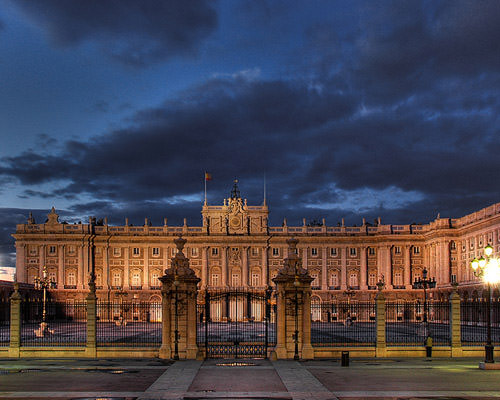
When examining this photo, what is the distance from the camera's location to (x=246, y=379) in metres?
23.8

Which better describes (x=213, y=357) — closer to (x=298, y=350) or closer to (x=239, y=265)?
(x=298, y=350)

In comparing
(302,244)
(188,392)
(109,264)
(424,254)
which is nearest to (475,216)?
(424,254)

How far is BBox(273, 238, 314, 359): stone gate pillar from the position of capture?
99.5ft

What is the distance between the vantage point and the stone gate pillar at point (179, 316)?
3012 centimetres

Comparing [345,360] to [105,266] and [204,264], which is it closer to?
[204,264]

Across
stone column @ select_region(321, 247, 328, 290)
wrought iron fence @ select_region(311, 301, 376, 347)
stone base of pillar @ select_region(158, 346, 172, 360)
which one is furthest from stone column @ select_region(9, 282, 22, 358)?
stone column @ select_region(321, 247, 328, 290)

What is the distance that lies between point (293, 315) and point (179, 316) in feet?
18.1

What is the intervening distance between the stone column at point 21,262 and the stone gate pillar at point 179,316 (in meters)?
79.3

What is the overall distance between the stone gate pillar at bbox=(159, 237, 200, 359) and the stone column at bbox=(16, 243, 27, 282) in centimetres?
7928

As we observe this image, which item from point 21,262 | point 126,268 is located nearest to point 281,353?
point 126,268

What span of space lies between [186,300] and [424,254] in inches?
3135

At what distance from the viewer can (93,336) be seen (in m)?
30.8

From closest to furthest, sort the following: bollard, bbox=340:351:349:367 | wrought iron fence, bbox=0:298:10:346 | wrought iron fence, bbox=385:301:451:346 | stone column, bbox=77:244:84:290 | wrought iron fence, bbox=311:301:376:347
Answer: bollard, bbox=340:351:349:367 < wrought iron fence, bbox=385:301:451:346 < wrought iron fence, bbox=311:301:376:347 < wrought iron fence, bbox=0:298:10:346 < stone column, bbox=77:244:84:290

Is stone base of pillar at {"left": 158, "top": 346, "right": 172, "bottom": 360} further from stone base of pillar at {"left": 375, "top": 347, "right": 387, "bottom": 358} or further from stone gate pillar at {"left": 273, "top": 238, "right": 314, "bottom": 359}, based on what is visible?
stone base of pillar at {"left": 375, "top": 347, "right": 387, "bottom": 358}
